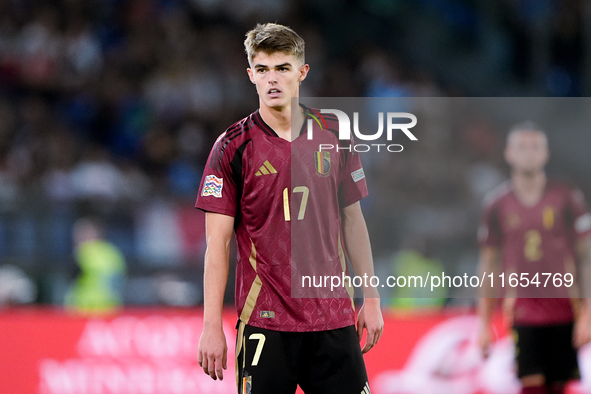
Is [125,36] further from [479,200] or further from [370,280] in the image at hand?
[370,280]

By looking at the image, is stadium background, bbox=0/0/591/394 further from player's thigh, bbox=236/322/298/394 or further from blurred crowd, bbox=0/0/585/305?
player's thigh, bbox=236/322/298/394

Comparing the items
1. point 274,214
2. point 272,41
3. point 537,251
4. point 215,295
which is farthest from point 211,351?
point 537,251

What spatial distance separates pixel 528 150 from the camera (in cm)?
487

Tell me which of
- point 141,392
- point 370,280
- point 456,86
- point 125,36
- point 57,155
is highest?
point 125,36

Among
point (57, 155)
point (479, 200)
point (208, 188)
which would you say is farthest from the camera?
point (57, 155)

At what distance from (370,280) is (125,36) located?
7939mm

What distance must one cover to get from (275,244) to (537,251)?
7.53ft

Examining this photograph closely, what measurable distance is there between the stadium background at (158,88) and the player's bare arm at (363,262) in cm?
347

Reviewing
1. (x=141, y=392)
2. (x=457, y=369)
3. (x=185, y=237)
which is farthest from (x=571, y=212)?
(x=185, y=237)

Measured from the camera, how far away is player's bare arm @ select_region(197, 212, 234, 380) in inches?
128

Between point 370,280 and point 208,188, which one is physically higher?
point 208,188

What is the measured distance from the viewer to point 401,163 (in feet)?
15.6

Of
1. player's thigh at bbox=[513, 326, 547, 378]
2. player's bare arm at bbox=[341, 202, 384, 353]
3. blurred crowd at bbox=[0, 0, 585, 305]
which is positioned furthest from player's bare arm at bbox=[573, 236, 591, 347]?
blurred crowd at bbox=[0, 0, 585, 305]

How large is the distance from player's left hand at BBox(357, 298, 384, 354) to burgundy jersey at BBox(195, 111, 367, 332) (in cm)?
8
